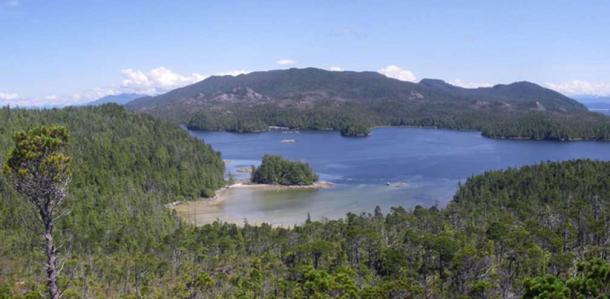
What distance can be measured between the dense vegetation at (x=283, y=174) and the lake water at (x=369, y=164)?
5.10 metres

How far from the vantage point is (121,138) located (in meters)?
98.9

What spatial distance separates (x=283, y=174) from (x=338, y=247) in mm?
54440

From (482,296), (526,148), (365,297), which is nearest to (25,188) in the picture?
(365,297)

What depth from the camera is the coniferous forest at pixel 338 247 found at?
3098cm

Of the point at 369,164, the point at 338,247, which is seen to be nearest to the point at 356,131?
the point at 369,164

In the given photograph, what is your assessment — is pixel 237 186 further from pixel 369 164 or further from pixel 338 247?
pixel 338 247

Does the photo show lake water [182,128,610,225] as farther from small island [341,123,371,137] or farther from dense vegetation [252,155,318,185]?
dense vegetation [252,155,318,185]

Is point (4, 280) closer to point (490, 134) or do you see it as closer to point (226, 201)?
point (226, 201)

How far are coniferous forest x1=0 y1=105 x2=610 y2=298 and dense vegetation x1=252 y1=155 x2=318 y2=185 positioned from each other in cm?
1845

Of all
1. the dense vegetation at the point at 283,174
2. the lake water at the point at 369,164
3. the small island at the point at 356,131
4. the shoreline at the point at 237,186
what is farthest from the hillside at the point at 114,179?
the small island at the point at 356,131

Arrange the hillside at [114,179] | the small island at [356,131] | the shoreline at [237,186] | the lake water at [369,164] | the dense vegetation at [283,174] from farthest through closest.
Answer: the small island at [356,131], the dense vegetation at [283,174], the shoreline at [237,186], the lake water at [369,164], the hillside at [114,179]

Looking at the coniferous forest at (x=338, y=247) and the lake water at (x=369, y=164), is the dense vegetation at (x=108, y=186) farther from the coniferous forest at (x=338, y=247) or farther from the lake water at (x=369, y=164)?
the lake water at (x=369, y=164)

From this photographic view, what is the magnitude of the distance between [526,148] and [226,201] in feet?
309

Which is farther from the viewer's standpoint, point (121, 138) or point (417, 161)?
point (417, 161)
